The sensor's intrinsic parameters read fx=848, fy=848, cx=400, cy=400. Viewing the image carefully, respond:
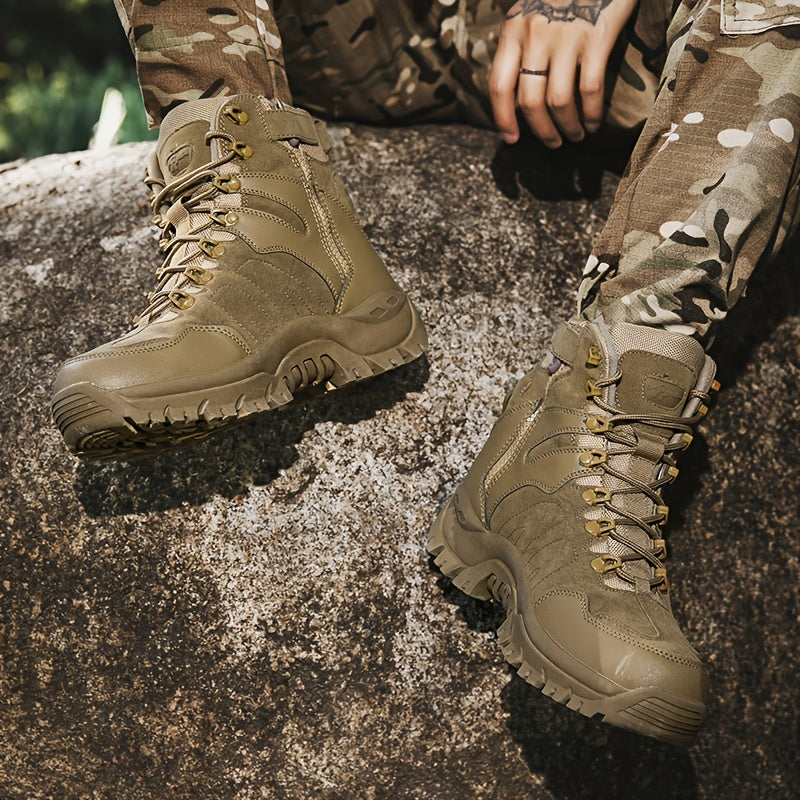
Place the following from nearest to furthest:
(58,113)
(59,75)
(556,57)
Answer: (556,57) → (58,113) → (59,75)

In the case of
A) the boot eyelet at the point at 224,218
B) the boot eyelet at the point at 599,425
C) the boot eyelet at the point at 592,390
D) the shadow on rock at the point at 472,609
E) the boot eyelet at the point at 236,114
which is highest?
the boot eyelet at the point at 236,114

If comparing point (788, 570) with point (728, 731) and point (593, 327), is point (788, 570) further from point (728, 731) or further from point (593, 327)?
point (593, 327)

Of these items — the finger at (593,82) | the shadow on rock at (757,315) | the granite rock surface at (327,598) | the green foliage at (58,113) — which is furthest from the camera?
the green foliage at (58,113)

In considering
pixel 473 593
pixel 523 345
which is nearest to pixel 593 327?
pixel 523 345

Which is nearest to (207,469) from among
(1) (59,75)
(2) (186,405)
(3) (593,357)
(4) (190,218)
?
(2) (186,405)

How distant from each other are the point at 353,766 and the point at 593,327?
0.70m

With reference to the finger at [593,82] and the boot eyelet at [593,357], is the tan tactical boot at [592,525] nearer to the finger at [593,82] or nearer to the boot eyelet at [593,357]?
the boot eyelet at [593,357]

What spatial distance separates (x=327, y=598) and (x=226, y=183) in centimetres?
60

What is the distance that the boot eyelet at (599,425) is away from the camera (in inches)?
42.8

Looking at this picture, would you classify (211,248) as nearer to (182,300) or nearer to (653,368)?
(182,300)

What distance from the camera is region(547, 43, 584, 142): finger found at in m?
1.33

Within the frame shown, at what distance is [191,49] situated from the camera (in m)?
1.22

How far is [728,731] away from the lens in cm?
134

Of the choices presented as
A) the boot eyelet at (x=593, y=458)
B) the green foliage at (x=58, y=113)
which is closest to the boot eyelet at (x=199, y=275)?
the boot eyelet at (x=593, y=458)
